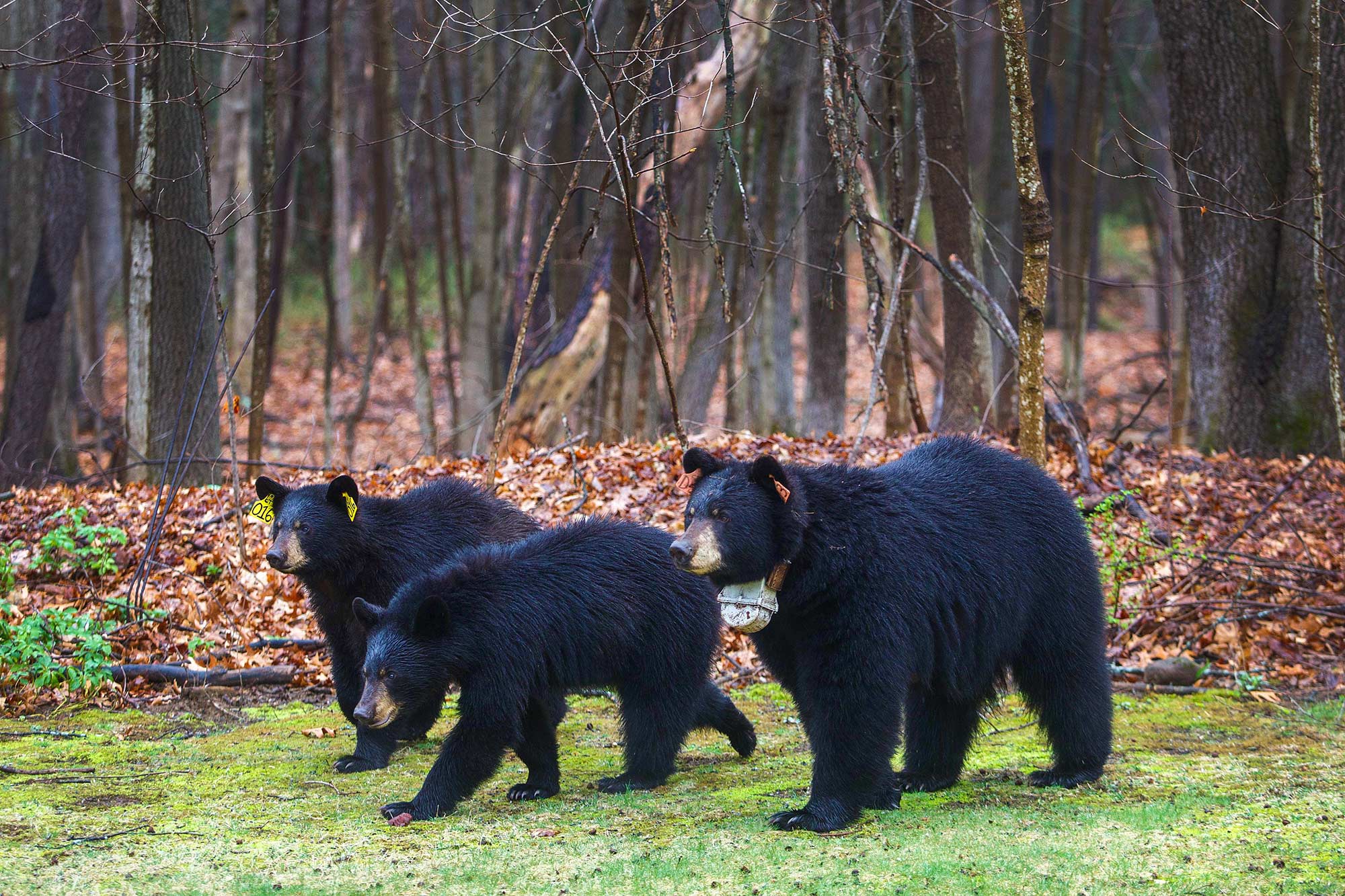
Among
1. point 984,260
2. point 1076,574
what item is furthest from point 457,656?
point 984,260

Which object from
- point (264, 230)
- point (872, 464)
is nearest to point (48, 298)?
point (264, 230)

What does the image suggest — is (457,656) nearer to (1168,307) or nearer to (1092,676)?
(1092,676)

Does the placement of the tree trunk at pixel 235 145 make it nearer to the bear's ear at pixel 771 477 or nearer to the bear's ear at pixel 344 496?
the bear's ear at pixel 344 496

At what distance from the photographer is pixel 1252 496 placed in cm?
1064

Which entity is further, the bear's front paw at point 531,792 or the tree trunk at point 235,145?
Result: the tree trunk at point 235,145

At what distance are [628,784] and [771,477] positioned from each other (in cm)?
189

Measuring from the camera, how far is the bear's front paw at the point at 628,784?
5.73m

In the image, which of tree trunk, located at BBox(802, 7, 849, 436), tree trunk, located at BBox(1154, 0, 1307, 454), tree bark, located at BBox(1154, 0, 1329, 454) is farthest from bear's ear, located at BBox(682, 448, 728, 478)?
tree trunk, located at BBox(802, 7, 849, 436)

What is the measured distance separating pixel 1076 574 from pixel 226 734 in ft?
16.3

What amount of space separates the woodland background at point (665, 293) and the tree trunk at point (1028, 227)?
34 millimetres

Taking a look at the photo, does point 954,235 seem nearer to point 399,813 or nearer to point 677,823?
point 677,823

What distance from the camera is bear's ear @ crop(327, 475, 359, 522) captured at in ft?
21.9

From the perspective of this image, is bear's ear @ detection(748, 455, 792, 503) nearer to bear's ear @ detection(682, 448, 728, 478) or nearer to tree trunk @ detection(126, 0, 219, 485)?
bear's ear @ detection(682, 448, 728, 478)

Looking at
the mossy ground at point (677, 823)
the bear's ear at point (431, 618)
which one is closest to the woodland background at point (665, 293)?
the mossy ground at point (677, 823)
